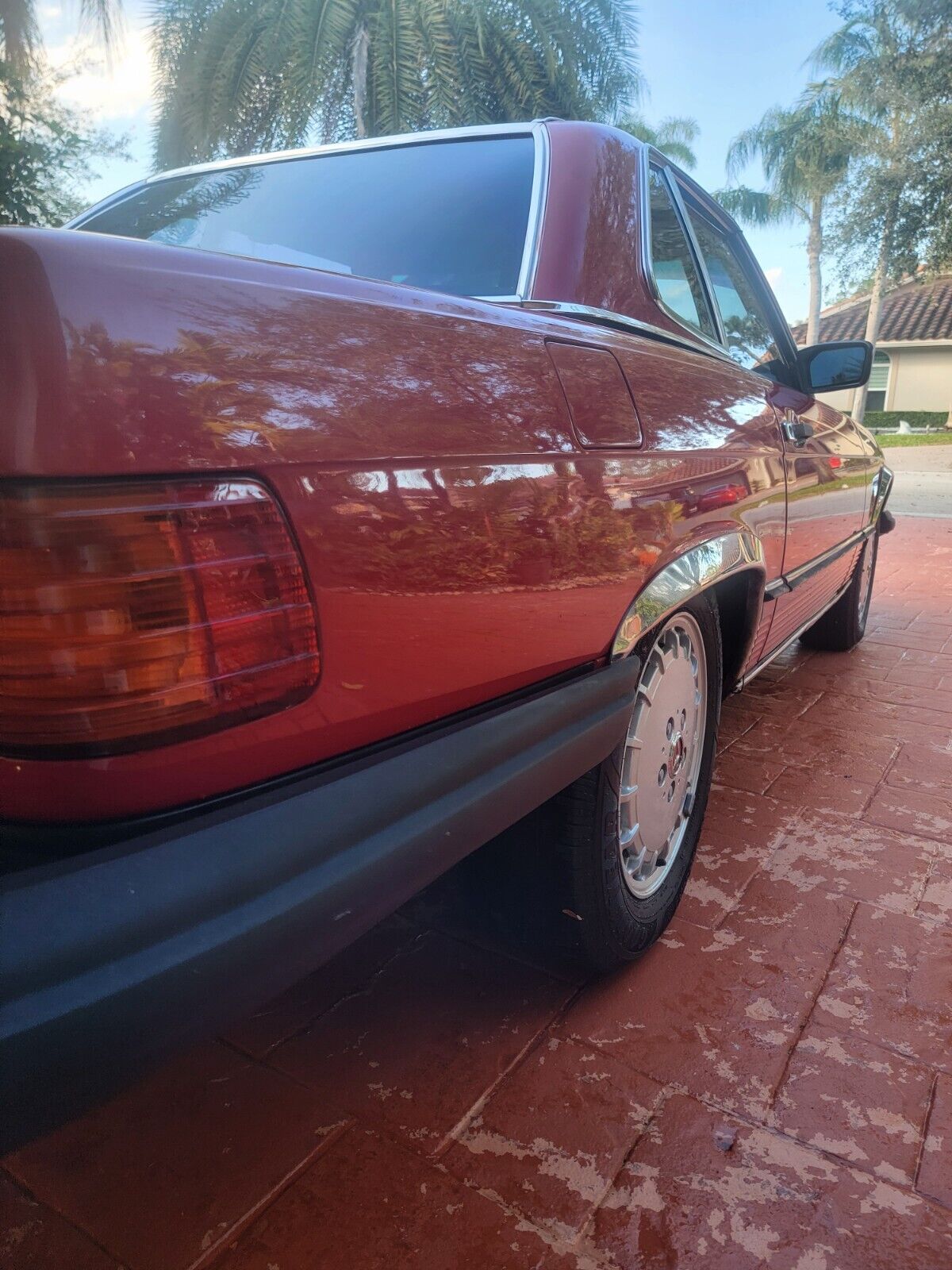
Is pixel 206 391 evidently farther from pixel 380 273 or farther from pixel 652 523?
pixel 380 273

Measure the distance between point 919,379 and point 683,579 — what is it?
3229 centimetres

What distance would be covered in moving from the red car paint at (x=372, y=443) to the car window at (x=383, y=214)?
0.39 feet

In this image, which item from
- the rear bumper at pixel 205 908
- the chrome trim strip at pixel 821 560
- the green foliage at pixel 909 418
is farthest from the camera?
the green foliage at pixel 909 418

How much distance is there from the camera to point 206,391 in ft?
2.76

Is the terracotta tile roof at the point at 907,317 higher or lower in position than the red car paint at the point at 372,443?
higher

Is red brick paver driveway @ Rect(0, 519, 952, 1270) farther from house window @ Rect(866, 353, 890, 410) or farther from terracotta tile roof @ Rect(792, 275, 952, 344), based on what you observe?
house window @ Rect(866, 353, 890, 410)

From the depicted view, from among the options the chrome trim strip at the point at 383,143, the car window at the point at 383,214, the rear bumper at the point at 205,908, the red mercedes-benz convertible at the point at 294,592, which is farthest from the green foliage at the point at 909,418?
the rear bumper at the point at 205,908

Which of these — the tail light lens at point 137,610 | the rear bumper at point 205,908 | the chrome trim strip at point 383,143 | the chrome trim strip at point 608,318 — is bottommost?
the rear bumper at point 205,908

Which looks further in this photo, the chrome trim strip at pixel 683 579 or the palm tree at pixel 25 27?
the palm tree at pixel 25 27

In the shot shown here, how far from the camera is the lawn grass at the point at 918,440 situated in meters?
23.6

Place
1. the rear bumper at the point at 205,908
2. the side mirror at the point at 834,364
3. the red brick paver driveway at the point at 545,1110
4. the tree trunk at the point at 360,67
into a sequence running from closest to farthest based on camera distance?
the rear bumper at the point at 205,908
the red brick paver driveway at the point at 545,1110
the side mirror at the point at 834,364
the tree trunk at the point at 360,67

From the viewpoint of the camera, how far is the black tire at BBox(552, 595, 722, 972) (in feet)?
5.10

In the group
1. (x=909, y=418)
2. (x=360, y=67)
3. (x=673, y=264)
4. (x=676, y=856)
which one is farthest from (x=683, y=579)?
(x=909, y=418)

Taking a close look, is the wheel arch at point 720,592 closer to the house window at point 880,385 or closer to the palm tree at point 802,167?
the palm tree at point 802,167
